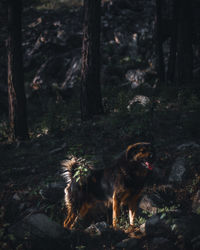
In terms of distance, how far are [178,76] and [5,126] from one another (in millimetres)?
8848

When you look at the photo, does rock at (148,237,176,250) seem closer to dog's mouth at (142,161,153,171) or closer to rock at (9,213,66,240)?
dog's mouth at (142,161,153,171)

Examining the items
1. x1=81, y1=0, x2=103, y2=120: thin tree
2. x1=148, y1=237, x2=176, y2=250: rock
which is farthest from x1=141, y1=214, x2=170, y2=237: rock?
x1=81, y1=0, x2=103, y2=120: thin tree

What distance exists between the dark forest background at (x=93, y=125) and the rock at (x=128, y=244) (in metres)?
0.02

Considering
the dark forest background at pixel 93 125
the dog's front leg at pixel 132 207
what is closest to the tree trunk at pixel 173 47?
the dark forest background at pixel 93 125

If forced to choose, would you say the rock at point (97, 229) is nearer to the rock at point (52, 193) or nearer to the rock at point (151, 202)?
the rock at point (151, 202)

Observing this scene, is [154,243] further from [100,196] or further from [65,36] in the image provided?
[65,36]

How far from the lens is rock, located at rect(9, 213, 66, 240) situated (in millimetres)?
4463

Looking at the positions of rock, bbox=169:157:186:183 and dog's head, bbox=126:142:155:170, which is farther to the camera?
rock, bbox=169:157:186:183

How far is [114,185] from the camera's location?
16.7ft

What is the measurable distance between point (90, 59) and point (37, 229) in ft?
22.8

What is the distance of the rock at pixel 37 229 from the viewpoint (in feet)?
14.6

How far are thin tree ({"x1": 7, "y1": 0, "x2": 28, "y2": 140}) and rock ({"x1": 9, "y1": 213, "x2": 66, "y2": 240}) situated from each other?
6130mm

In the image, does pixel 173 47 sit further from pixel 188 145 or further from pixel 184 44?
pixel 188 145

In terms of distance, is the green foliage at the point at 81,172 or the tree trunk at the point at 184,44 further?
the tree trunk at the point at 184,44
